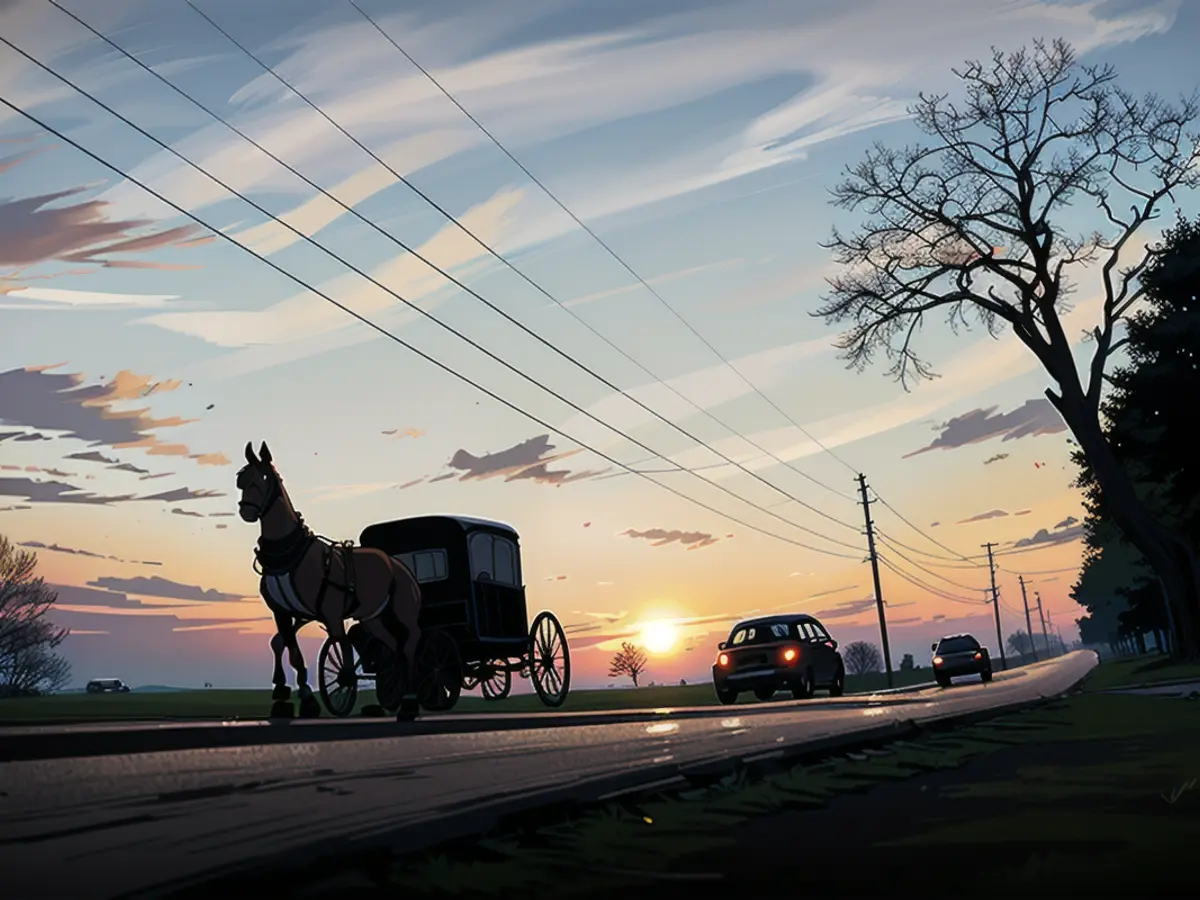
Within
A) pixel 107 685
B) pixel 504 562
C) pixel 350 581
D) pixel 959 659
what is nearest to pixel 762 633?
pixel 504 562

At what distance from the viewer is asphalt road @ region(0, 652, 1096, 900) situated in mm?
2402

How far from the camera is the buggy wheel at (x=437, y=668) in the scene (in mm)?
16812

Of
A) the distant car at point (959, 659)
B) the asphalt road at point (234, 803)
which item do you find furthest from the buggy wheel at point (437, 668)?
the distant car at point (959, 659)

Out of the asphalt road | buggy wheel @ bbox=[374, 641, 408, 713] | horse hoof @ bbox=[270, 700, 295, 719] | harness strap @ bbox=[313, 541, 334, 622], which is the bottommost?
the asphalt road

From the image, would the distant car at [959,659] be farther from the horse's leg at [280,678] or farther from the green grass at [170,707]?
the horse's leg at [280,678]

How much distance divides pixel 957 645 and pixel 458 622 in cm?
3800

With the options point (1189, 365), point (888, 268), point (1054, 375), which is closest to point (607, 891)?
point (1054, 375)

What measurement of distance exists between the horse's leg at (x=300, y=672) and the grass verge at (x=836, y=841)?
5.27m

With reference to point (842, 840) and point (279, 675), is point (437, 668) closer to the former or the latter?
point (279, 675)

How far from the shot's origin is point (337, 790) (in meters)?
3.30

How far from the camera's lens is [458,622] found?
60.0 feet

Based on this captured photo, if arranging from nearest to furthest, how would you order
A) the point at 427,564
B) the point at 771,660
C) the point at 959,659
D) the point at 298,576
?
1. the point at 298,576
2. the point at 427,564
3. the point at 771,660
4. the point at 959,659

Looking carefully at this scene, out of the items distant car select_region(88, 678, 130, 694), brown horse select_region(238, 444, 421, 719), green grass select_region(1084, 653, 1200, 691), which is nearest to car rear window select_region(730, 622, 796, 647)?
green grass select_region(1084, 653, 1200, 691)

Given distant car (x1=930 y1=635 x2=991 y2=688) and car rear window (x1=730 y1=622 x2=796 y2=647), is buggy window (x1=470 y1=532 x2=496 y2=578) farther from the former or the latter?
distant car (x1=930 y1=635 x2=991 y2=688)
